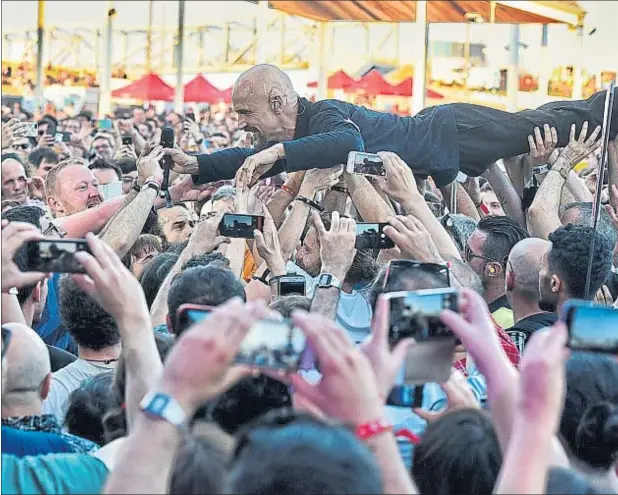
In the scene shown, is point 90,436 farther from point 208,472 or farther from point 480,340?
point 480,340

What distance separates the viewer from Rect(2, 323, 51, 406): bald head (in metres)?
2.66

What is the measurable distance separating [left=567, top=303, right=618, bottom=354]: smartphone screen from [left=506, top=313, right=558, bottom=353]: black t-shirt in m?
1.80

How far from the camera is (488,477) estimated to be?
228 cm

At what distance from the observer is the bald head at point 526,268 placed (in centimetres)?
438

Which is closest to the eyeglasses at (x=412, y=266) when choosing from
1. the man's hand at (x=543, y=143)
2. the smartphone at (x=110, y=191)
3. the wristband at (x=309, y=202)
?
the wristband at (x=309, y=202)

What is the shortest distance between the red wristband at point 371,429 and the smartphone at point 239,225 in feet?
8.28

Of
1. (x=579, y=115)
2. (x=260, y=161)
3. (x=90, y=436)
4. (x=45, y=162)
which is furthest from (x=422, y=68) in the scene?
(x=90, y=436)

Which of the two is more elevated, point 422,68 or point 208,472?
point 422,68

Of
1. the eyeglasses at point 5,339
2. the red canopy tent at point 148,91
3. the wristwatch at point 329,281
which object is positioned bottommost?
the eyeglasses at point 5,339

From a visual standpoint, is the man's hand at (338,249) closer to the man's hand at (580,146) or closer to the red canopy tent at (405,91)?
the man's hand at (580,146)

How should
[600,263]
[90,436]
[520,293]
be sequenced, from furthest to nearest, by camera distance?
[520,293], [600,263], [90,436]

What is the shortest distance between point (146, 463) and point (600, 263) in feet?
8.00

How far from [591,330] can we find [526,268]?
89.3 inches

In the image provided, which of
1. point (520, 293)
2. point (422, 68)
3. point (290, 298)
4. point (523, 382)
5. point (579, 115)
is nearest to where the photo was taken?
point (523, 382)
